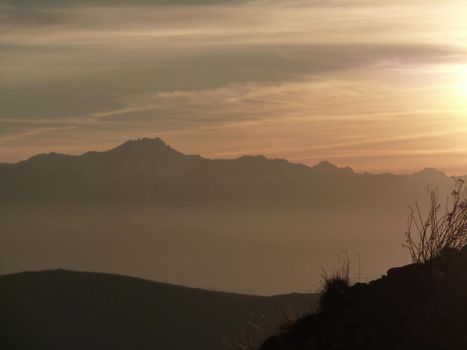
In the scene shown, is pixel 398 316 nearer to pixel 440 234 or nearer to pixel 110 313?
pixel 440 234

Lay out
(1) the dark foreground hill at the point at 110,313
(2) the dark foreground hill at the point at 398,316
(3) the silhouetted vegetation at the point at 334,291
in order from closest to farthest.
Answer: (2) the dark foreground hill at the point at 398,316 < (3) the silhouetted vegetation at the point at 334,291 < (1) the dark foreground hill at the point at 110,313

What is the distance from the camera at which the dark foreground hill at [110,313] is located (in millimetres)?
47219

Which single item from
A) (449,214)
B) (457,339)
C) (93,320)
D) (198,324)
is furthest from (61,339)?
(457,339)

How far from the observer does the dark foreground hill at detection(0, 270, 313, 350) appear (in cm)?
4722

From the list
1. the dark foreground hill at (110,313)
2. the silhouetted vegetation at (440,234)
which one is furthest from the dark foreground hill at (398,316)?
the dark foreground hill at (110,313)

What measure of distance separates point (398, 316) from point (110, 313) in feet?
139

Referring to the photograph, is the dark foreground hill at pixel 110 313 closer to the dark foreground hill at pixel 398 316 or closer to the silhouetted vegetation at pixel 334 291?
the silhouetted vegetation at pixel 334 291

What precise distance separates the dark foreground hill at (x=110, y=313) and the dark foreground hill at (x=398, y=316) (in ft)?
106

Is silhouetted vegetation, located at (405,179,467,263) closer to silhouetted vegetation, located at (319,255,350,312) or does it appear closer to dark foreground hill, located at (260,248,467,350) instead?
dark foreground hill, located at (260,248,467,350)

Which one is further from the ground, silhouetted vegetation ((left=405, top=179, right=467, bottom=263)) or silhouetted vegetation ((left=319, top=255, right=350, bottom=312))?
silhouetted vegetation ((left=405, top=179, right=467, bottom=263))

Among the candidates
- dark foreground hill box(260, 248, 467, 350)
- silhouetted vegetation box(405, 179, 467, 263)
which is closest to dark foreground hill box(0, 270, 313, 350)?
silhouetted vegetation box(405, 179, 467, 263)

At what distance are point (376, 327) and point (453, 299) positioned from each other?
0.83m

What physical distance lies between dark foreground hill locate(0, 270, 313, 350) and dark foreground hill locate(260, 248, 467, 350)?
3226cm

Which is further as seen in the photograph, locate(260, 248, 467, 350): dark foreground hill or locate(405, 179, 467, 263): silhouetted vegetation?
locate(405, 179, 467, 263): silhouetted vegetation
